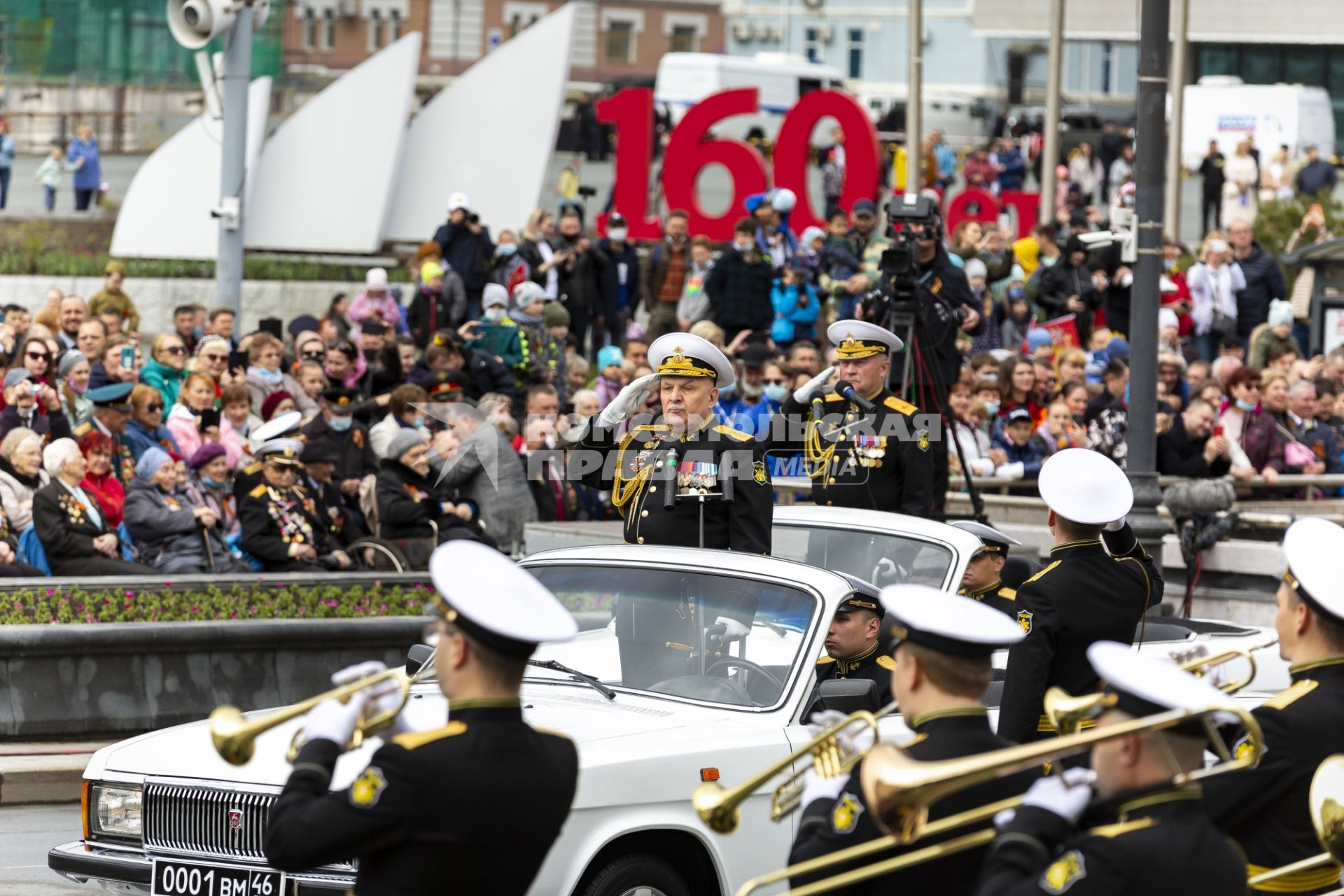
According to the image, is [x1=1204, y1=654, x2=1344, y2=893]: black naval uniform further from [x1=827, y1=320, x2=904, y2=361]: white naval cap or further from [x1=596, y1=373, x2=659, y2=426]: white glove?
[x1=827, y1=320, x2=904, y2=361]: white naval cap

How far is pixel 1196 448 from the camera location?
1756 cm

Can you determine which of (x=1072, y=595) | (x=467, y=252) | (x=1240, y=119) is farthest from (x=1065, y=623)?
(x=1240, y=119)

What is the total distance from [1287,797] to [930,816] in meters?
1.01

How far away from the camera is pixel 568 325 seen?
2006cm

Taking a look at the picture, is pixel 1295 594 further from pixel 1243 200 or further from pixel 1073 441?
pixel 1243 200

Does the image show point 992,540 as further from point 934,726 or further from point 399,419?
point 399,419

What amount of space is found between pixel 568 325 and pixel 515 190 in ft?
27.8

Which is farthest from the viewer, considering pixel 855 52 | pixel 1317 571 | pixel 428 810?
pixel 855 52

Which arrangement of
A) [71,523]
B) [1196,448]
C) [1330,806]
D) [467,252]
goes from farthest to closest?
[467,252]
[1196,448]
[71,523]
[1330,806]

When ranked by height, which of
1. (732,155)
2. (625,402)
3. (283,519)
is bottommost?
(283,519)

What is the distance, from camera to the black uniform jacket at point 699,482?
9406 millimetres

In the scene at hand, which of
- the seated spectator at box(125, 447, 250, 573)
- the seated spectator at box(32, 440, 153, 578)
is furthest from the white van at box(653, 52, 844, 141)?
the seated spectator at box(32, 440, 153, 578)

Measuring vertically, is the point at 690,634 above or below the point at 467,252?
below

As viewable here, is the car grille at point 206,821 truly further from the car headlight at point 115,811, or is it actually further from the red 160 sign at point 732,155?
the red 160 sign at point 732,155
